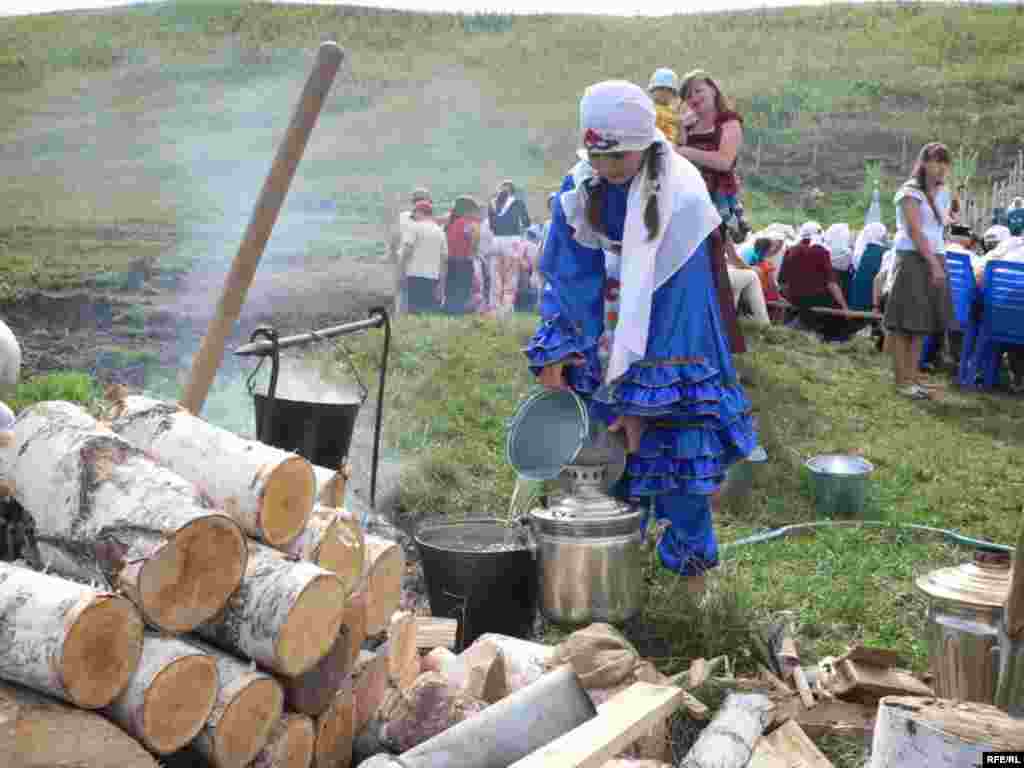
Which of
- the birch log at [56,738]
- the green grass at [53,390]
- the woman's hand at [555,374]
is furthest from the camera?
the green grass at [53,390]

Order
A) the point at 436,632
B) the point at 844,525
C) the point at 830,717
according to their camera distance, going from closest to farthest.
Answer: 1. the point at 830,717
2. the point at 436,632
3. the point at 844,525

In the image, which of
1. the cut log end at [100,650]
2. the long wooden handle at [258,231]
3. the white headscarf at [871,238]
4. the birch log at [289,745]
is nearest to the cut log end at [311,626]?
the birch log at [289,745]

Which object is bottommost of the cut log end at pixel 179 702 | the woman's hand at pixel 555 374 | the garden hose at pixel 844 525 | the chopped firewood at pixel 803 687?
the garden hose at pixel 844 525

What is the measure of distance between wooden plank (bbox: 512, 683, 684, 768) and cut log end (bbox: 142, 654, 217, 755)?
2.58ft

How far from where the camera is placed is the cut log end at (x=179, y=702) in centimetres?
262

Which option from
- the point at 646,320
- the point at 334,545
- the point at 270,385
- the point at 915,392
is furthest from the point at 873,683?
the point at 915,392

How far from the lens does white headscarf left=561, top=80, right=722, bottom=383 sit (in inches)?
153

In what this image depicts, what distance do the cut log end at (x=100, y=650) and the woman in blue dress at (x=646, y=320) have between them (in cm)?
→ 198

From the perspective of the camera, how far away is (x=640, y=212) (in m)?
4.01

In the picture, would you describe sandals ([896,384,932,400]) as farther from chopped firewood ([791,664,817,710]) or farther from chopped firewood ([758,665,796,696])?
chopped firewood ([758,665,796,696])

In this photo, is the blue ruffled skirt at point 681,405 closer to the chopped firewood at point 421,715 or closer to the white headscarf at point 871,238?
the chopped firewood at point 421,715

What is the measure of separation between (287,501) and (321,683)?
50 cm

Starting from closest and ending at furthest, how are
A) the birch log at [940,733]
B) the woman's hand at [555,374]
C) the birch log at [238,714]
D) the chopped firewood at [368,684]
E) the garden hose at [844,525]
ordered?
the birch log at [940,733] → the birch log at [238,714] → the chopped firewood at [368,684] → the woman's hand at [555,374] → the garden hose at [844,525]

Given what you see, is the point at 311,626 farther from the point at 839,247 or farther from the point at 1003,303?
the point at 839,247
